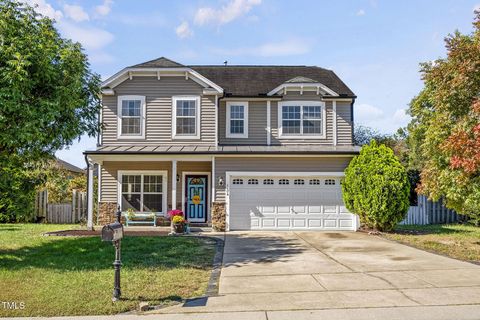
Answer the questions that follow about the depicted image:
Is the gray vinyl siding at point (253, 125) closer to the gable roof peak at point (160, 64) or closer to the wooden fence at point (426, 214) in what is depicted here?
the gable roof peak at point (160, 64)

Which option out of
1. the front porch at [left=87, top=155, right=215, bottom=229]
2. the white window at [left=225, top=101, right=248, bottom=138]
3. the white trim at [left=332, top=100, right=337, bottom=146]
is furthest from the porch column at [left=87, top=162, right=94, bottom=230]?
the white trim at [left=332, top=100, right=337, bottom=146]

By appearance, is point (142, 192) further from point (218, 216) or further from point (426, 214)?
point (426, 214)

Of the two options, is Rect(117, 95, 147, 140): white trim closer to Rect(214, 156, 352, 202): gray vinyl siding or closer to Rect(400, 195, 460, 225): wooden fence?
Rect(214, 156, 352, 202): gray vinyl siding

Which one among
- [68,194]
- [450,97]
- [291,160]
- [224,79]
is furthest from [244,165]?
[68,194]

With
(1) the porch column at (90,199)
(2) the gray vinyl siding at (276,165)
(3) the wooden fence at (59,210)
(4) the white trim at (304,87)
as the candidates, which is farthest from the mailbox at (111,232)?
(3) the wooden fence at (59,210)

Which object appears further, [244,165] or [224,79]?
[224,79]

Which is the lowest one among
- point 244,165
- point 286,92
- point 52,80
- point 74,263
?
point 74,263

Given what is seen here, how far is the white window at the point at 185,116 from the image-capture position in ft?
59.4

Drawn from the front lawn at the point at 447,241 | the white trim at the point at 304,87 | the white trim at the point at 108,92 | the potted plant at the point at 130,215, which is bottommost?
the front lawn at the point at 447,241

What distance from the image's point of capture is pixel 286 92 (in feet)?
62.1

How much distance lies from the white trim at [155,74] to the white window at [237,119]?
→ 144 cm

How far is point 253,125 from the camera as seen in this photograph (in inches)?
746

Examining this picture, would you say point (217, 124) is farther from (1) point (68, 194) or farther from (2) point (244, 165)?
(1) point (68, 194)

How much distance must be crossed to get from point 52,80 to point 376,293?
8405 millimetres
